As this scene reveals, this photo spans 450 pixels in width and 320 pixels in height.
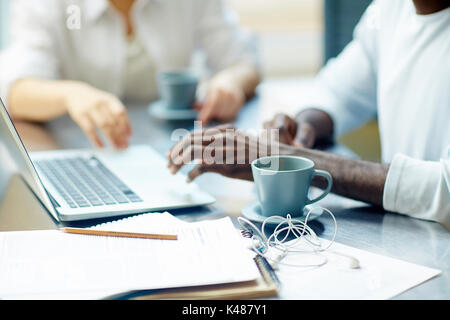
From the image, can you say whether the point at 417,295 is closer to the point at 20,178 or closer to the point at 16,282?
the point at 16,282

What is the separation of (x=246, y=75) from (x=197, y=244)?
1164 millimetres

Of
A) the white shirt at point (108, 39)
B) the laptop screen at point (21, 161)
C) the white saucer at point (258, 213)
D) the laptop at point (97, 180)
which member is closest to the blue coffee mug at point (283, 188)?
the white saucer at point (258, 213)

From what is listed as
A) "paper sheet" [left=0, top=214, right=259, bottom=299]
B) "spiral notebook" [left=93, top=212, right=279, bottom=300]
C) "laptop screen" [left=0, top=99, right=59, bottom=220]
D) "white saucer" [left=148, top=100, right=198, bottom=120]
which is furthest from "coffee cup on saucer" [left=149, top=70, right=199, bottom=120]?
"spiral notebook" [left=93, top=212, right=279, bottom=300]

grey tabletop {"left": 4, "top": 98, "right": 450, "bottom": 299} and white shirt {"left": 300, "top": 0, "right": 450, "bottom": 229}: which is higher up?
white shirt {"left": 300, "top": 0, "right": 450, "bottom": 229}

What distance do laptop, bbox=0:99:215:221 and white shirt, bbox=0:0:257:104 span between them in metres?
0.57

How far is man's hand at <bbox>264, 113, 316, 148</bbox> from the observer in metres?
1.13

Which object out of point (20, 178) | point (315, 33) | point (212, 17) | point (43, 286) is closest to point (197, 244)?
point (43, 286)

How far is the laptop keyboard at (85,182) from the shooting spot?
0.87 m

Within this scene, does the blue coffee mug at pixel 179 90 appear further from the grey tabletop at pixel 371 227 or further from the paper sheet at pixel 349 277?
the paper sheet at pixel 349 277

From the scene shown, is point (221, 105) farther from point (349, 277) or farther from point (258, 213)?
point (349, 277)

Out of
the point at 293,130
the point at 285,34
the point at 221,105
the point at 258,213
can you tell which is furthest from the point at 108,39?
the point at 285,34

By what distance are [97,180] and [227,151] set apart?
0.25 m

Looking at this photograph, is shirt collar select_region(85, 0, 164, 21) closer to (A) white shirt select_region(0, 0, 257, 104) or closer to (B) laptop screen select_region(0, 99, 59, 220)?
(A) white shirt select_region(0, 0, 257, 104)

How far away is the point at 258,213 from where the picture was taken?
82 centimetres
